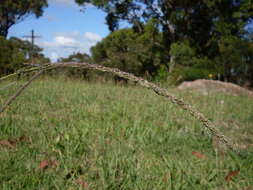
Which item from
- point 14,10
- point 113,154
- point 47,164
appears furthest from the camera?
point 14,10

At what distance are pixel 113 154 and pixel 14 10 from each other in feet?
72.3

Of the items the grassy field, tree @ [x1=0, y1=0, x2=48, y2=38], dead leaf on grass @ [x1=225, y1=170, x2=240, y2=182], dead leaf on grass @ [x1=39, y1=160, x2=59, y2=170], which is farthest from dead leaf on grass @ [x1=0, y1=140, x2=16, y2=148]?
tree @ [x1=0, y1=0, x2=48, y2=38]

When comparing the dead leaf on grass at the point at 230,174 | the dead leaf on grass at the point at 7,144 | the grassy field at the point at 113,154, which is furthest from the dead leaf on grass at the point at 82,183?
the dead leaf on grass at the point at 230,174

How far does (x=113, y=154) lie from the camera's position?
5.98ft

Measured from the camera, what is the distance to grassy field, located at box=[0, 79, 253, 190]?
152cm

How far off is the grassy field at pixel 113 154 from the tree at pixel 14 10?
19928mm

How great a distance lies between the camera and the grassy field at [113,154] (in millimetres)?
1521

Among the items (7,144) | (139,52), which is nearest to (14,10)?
(139,52)

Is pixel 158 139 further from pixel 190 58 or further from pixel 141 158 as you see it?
pixel 190 58

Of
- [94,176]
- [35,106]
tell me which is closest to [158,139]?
[94,176]

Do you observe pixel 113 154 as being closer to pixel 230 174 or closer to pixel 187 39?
pixel 230 174

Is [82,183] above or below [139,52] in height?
below

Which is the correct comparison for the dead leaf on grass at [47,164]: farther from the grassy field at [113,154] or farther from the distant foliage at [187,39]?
the distant foliage at [187,39]

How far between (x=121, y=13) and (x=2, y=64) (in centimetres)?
960
